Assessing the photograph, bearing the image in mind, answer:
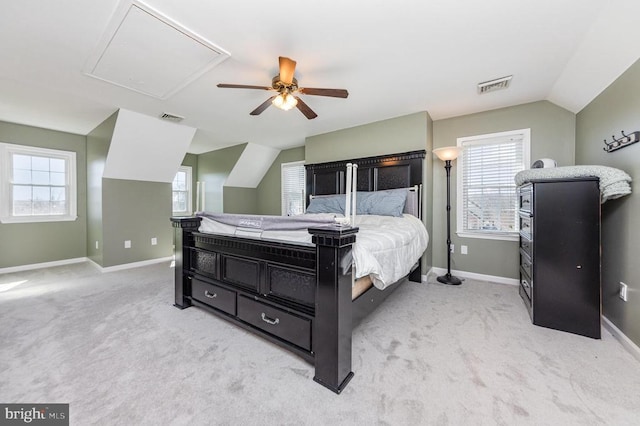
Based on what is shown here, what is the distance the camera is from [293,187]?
18.9ft

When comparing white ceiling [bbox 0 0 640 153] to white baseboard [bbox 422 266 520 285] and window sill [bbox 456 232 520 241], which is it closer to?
window sill [bbox 456 232 520 241]

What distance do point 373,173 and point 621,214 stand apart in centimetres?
260

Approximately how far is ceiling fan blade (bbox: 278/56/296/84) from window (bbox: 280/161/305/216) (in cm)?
338

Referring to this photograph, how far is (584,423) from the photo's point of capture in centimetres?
124

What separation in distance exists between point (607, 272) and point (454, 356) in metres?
1.76

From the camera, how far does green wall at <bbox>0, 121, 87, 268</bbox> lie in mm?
3967

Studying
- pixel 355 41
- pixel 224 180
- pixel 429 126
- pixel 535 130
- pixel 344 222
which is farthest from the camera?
pixel 224 180

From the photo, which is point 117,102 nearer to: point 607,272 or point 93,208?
point 93,208

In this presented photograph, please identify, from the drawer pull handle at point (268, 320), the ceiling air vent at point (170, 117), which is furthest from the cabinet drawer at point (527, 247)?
the ceiling air vent at point (170, 117)

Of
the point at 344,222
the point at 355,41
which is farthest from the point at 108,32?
the point at 344,222

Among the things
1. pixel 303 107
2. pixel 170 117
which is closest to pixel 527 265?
pixel 303 107

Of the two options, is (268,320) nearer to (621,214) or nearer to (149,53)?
(149,53)

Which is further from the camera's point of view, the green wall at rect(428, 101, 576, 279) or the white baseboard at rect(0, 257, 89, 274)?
the white baseboard at rect(0, 257, 89, 274)

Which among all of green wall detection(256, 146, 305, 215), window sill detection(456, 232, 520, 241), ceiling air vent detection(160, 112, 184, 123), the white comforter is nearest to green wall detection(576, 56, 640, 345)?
window sill detection(456, 232, 520, 241)
